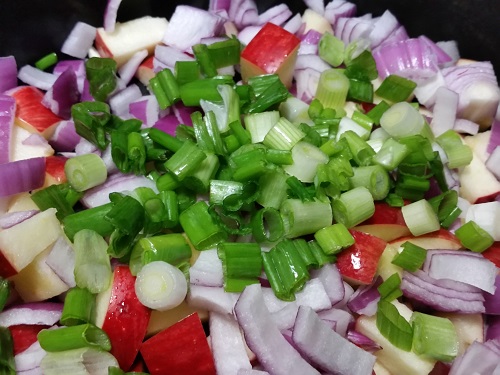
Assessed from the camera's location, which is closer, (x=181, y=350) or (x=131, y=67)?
(x=181, y=350)

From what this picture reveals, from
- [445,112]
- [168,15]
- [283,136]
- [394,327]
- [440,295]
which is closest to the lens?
[394,327]

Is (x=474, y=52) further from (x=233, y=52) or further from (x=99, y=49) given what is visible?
(x=99, y=49)

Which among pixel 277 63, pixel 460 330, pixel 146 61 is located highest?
pixel 277 63

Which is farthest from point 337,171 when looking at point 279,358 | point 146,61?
point 146,61

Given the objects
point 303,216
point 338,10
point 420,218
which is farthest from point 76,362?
point 338,10

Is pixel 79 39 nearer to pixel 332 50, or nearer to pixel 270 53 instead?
pixel 270 53

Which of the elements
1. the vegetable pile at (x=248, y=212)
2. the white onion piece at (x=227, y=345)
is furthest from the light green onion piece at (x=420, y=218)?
the white onion piece at (x=227, y=345)

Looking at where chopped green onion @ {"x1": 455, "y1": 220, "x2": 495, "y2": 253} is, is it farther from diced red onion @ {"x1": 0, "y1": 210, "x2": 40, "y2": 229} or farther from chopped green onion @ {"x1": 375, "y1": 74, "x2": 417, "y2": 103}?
diced red onion @ {"x1": 0, "y1": 210, "x2": 40, "y2": 229}
